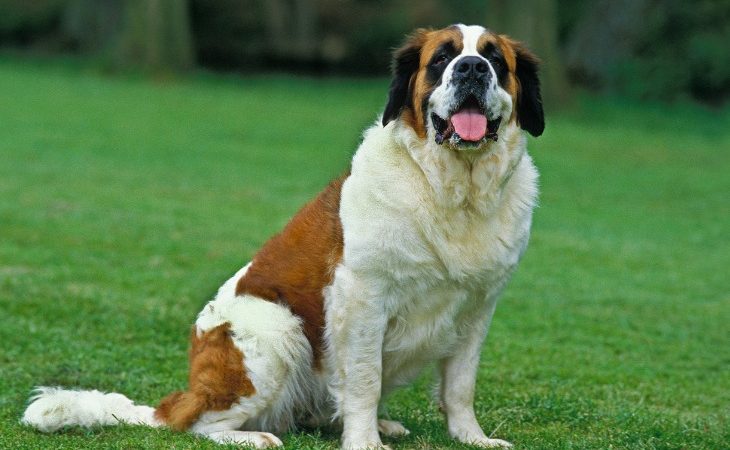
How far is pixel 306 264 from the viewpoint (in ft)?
18.1

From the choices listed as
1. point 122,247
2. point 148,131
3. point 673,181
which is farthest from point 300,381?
point 148,131

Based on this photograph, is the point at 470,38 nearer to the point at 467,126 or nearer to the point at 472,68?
the point at 472,68

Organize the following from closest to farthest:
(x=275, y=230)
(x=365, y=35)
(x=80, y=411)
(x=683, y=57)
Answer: (x=80, y=411) → (x=275, y=230) → (x=683, y=57) → (x=365, y=35)

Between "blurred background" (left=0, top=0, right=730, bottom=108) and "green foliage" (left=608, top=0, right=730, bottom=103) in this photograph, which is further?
"green foliage" (left=608, top=0, right=730, bottom=103)

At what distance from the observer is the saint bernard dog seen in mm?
5254

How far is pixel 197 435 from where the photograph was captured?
18.1 feet

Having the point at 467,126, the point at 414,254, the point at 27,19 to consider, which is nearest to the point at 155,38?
the point at 27,19

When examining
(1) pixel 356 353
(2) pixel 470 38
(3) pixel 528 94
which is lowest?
(1) pixel 356 353

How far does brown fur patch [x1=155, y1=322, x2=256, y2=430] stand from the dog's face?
1.31m

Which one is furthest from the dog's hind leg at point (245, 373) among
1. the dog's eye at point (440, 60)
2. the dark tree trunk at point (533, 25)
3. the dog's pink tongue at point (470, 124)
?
the dark tree trunk at point (533, 25)

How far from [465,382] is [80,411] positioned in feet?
6.23

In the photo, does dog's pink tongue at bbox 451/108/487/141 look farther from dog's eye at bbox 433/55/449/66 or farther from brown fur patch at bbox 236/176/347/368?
brown fur patch at bbox 236/176/347/368

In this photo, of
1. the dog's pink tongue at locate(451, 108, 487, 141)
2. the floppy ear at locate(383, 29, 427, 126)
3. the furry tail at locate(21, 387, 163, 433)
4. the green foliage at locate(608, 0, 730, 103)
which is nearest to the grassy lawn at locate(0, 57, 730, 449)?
the furry tail at locate(21, 387, 163, 433)

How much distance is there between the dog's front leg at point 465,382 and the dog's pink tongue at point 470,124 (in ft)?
2.72
